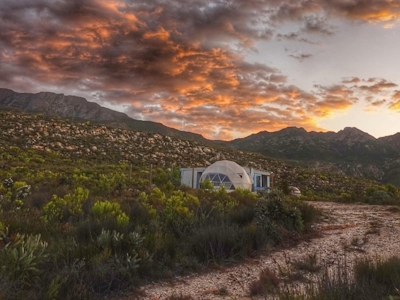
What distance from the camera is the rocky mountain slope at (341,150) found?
4629 inches

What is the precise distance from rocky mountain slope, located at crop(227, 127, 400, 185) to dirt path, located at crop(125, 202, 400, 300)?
103582 millimetres

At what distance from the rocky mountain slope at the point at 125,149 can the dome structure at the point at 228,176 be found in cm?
752

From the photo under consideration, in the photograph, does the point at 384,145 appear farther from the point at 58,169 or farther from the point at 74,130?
the point at 58,169

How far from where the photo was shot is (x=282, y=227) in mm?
10062

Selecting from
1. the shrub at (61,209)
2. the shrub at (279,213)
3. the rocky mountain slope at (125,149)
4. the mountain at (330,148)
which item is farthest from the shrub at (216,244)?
the mountain at (330,148)

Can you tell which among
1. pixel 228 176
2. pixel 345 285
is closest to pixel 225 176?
pixel 228 176

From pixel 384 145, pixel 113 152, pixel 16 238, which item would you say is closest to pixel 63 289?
pixel 16 238

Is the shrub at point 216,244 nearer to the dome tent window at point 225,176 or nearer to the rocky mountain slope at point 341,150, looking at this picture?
the dome tent window at point 225,176

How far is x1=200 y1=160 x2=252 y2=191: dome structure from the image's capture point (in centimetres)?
2980

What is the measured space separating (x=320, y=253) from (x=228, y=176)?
72.4ft

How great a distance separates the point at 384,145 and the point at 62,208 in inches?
7064

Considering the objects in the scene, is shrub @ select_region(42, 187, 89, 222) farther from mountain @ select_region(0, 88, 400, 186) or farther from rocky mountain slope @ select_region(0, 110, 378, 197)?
mountain @ select_region(0, 88, 400, 186)

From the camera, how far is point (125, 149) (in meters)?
47.1

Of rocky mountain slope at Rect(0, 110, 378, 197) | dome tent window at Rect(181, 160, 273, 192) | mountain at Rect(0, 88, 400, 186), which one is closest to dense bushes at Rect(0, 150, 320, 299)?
dome tent window at Rect(181, 160, 273, 192)
